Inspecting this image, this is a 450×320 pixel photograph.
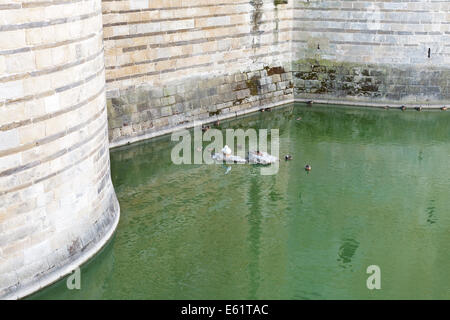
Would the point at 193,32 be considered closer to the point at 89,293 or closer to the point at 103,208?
the point at 103,208

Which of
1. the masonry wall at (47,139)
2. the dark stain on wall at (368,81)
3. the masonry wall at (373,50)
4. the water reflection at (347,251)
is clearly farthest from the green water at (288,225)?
the masonry wall at (373,50)

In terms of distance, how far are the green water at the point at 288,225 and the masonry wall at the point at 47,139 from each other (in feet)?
1.75

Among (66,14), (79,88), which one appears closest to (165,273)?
(79,88)

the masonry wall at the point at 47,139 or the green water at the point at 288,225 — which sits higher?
the masonry wall at the point at 47,139

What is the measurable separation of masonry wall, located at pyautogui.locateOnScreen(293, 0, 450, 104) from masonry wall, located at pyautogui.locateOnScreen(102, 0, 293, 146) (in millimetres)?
557

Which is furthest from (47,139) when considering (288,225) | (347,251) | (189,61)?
(189,61)

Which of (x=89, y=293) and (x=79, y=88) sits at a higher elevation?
(x=79, y=88)

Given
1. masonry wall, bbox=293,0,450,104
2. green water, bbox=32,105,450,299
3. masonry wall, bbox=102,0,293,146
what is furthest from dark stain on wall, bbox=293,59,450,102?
green water, bbox=32,105,450,299

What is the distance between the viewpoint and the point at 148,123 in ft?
54.4

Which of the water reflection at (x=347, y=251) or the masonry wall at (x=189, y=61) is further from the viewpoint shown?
the masonry wall at (x=189, y=61)

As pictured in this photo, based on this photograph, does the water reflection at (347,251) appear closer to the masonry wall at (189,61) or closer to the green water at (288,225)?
the green water at (288,225)

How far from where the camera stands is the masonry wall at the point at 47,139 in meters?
8.85

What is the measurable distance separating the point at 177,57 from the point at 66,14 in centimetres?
746

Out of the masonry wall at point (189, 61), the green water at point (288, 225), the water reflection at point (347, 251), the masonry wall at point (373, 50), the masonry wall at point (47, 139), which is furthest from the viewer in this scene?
the masonry wall at point (373, 50)
